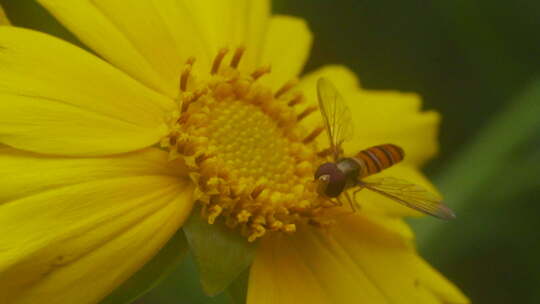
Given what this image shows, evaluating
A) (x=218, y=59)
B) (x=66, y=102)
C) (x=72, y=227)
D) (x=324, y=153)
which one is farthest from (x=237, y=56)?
(x=72, y=227)

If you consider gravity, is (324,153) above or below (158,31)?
below

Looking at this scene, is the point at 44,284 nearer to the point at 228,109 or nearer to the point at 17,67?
the point at 17,67

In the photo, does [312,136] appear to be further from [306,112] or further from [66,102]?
[66,102]

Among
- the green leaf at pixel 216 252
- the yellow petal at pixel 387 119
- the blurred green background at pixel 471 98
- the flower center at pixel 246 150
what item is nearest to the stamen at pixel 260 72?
the flower center at pixel 246 150

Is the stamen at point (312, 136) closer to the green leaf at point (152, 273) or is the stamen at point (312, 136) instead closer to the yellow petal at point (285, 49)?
the yellow petal at point (285, 49)

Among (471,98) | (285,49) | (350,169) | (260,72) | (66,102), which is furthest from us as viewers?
(471,98)
